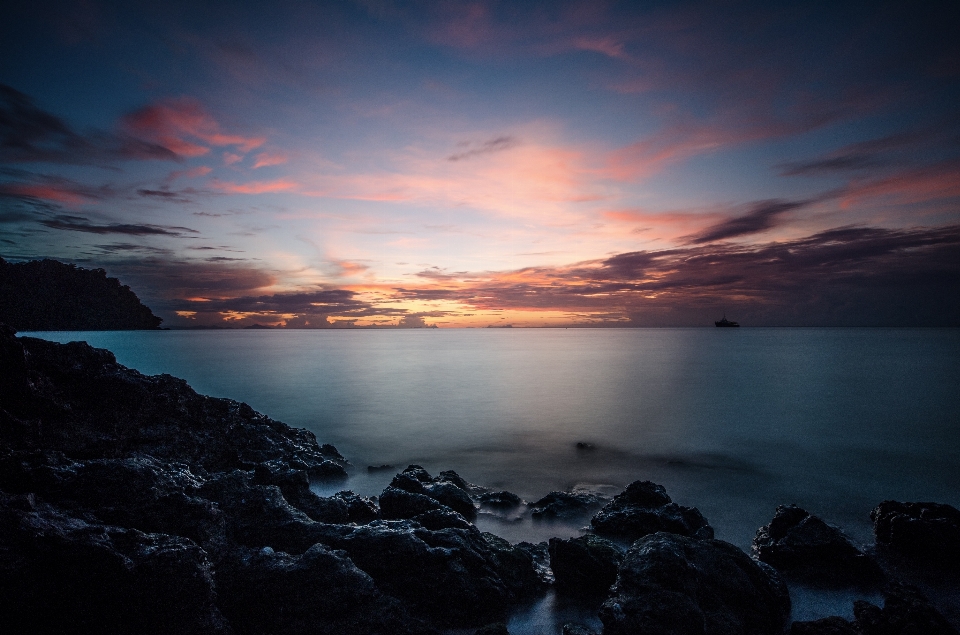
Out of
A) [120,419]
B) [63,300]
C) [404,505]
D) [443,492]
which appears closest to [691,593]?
[404,505]

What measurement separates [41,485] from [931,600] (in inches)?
482

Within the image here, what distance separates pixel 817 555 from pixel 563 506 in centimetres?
456

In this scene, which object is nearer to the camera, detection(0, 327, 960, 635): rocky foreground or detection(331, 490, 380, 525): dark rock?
detection(0, 327, 960, 635): rocky foreground

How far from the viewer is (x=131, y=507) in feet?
17.9

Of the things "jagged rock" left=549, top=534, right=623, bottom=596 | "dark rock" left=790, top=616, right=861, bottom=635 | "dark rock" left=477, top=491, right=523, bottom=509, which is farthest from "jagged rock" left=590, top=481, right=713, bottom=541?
"dark rock" left=790, top=616, right=861, bottom=635

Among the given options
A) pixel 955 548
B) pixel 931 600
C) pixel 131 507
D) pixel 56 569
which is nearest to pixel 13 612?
pixel 56 569

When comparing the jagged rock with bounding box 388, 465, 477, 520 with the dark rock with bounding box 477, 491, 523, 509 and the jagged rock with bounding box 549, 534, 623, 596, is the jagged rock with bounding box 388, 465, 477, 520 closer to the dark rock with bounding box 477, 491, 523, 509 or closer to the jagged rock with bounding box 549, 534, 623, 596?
the dark rock with bounding box 477, 491, 523, 509

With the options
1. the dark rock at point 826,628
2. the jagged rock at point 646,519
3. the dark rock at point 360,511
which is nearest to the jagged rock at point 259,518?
the dark rock at point 360,511

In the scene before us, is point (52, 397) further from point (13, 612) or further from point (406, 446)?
point (406, 446)

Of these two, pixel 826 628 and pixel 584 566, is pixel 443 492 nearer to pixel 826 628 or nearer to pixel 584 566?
pixel 584 566

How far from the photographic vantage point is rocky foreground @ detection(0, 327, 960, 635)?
14.3ft

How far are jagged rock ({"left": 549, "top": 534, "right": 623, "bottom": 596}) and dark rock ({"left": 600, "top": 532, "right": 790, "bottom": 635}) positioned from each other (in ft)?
2.92

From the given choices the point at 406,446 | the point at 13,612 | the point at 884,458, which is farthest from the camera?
the point at 406,446

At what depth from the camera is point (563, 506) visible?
393 inches
